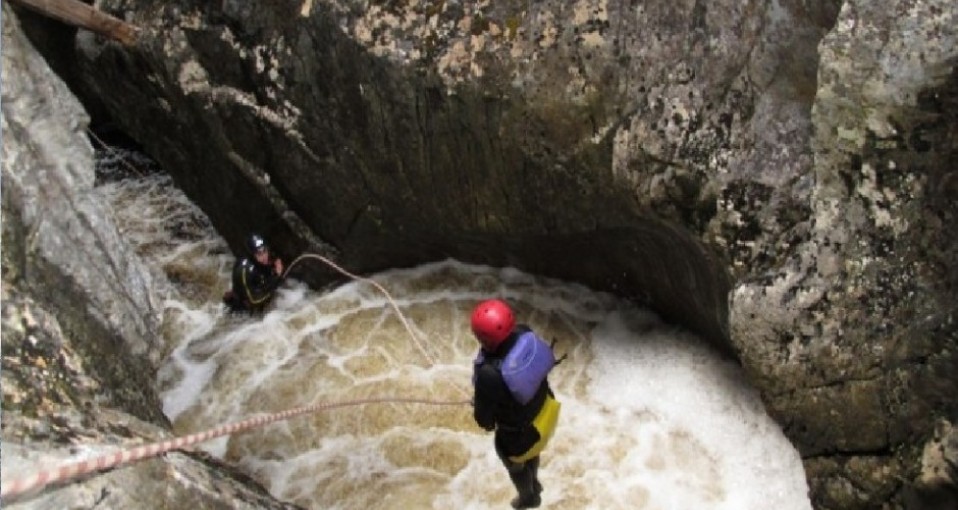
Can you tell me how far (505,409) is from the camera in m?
5.57

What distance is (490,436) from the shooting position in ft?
25.0

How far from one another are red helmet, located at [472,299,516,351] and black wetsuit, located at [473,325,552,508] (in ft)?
0.48

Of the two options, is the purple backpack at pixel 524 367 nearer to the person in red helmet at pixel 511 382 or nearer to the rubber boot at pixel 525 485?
the person in red helmet at pixel 511 382

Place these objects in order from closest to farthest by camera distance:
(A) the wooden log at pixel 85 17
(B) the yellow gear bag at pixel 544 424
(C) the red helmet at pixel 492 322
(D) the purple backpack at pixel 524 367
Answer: (C) the red helmet at pixel 492 322 → (D) the purple backpack at pixel 524 367 → (B) the yellow gear bag at pixel 544 424 → (A) the wooden log at pixel 85 17

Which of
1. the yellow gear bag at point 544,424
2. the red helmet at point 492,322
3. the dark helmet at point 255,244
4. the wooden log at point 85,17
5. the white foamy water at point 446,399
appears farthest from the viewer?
the dark helmet at point 255,244

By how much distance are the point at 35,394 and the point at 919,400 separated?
533 centimetres

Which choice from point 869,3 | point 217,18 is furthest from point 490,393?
point 217,18

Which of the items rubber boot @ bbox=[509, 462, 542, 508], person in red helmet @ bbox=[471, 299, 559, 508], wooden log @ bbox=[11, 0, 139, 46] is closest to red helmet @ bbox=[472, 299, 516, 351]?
person in red helmet @ bbox=[471, 299, 559, 508]

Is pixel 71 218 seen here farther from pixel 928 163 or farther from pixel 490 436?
pixel 928 163

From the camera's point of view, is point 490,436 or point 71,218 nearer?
point 71,218

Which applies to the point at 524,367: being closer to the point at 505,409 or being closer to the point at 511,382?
the point at 511,382

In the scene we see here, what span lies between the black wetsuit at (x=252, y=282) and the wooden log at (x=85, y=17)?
257cm

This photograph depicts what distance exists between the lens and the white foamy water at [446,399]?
7117 millimetres

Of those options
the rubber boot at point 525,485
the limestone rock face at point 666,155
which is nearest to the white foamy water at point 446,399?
the rubber boot at point 525,485
